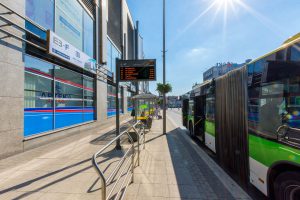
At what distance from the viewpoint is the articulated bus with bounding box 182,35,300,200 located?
2.77 m

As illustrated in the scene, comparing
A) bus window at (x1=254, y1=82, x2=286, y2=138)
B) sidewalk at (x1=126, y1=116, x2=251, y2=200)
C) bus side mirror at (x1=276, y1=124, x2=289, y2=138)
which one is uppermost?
bus window at (x1=254, y1=82, x2=286, y2=138)

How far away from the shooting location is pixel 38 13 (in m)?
8.34

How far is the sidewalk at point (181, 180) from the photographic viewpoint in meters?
3.77

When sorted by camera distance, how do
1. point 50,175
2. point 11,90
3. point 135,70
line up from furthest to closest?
point 135,70, point 11,90, point 50,175

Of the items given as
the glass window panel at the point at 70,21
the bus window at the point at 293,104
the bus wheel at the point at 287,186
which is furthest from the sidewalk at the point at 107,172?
the glass window panel at the point at 70,21

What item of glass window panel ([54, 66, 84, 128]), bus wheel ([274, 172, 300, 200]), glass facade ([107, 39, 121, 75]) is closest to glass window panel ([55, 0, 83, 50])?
glass window panel ([54, 66, 84, 128])

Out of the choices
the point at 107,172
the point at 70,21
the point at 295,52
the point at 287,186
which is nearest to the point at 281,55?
the point at 295,52

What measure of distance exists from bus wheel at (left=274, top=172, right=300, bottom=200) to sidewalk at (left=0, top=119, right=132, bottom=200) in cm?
317

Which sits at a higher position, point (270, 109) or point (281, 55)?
point (281, 55)

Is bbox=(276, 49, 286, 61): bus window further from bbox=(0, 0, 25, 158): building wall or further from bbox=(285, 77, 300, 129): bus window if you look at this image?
bbox=(0, 0, 25, 158): building wall

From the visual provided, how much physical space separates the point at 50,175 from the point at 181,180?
10.9 feet

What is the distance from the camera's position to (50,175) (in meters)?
4.79

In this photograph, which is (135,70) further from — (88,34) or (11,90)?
(88,34)

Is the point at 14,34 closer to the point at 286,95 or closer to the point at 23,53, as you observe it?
the point at 23,53
